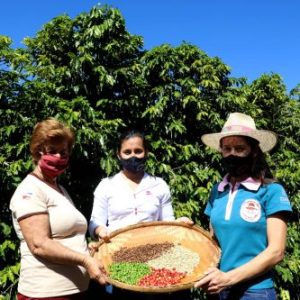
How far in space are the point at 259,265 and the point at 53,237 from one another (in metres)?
1.07

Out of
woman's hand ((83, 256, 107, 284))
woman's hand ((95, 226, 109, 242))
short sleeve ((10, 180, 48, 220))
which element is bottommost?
woman's hand ((83, 256, 107, 284))

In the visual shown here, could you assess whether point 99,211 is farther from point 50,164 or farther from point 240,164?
point 240,164

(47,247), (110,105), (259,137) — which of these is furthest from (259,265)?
(110,105)

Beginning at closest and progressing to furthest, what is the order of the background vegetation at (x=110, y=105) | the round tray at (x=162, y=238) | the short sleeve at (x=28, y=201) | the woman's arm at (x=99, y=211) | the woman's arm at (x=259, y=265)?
the woman's arm at (x=259, y=265)
the short sleeve at (x=28, y=201)
the round tray at (x=162, y=238)
the woman's arm at (x=99, y=211)
the background vegetation at (x=110, y=105)

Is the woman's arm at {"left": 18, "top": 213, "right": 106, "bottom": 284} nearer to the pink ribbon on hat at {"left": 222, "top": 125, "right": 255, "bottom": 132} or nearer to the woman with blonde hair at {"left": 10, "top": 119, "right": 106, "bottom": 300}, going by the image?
the woman with blonde hair at {"left": 10, "top": 119, "right": 106, "bottom": 300}

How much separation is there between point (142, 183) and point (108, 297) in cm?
82

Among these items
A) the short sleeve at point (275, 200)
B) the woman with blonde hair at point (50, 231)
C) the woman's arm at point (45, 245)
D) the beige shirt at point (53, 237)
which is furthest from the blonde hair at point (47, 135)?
the short sleeve at point (275, 200)

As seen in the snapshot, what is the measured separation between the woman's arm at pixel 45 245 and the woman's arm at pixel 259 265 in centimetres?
57

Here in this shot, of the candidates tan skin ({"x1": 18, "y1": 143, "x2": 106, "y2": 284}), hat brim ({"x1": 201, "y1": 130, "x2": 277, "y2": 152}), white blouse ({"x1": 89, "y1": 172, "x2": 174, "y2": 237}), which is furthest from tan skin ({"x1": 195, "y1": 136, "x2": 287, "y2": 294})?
white blouse ({"x1": 89, "y1": 172, "x2": 174, "y2": 237})

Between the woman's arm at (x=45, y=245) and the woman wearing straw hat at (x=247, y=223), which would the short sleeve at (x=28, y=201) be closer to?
the woman's arm at (x=45, y=245)

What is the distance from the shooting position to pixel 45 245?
218 cm

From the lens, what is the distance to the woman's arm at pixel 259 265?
82.2 inches

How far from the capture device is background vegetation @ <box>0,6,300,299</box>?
14.2 feet

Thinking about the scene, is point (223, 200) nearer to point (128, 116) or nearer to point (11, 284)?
point (11, 284)
